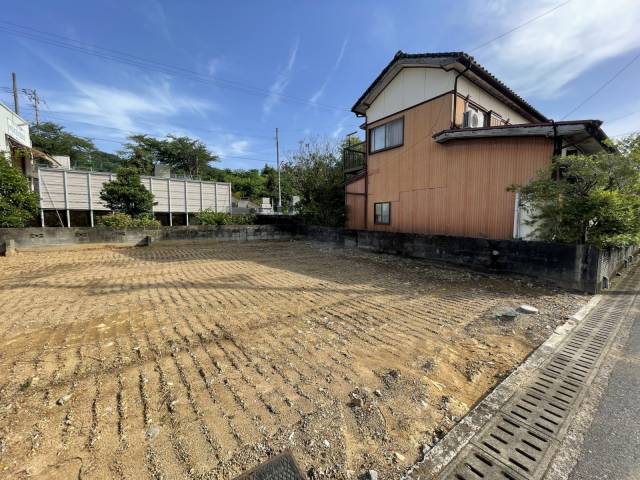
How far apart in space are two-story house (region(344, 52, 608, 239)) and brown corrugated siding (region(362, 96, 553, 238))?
23mm

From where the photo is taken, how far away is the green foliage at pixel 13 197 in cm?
825

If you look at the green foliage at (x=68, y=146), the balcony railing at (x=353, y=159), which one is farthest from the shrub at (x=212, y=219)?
the green foliage at (x=68, y=146)

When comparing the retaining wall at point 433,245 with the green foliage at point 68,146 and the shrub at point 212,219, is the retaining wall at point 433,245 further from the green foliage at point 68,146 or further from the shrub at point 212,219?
the green foliage at point 68,146

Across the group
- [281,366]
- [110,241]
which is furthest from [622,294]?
[110,241]

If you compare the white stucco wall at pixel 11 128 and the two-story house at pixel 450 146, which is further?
the white stucco wall at pixel 11 128

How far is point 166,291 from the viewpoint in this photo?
476cm

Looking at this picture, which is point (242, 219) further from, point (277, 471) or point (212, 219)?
point (277, 471)

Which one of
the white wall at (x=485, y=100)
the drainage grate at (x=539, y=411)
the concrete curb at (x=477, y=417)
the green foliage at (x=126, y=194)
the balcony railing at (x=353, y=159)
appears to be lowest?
the drainage grate at (x=539, y=411)

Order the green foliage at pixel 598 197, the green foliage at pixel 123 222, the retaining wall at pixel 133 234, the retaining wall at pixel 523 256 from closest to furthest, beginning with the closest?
1. the green foliage at pixel 598 197
2. the retaining wall at pixel 523 256
3. the retaining wall at pixel 133 234
4. the green foliage at pixel 123 222

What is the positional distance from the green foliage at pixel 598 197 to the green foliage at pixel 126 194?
13.8m

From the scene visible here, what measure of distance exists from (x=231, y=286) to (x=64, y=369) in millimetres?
2875

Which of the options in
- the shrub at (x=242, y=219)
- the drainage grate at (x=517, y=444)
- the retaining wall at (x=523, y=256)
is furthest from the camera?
the shrub at (x=242, y=219)

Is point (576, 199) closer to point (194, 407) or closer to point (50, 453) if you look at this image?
point (194, 407)

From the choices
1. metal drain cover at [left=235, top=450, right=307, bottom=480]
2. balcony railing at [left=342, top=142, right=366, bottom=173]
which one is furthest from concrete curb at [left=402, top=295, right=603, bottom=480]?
balcony railing at [left=342, top=142, right=366, bottom=173]
